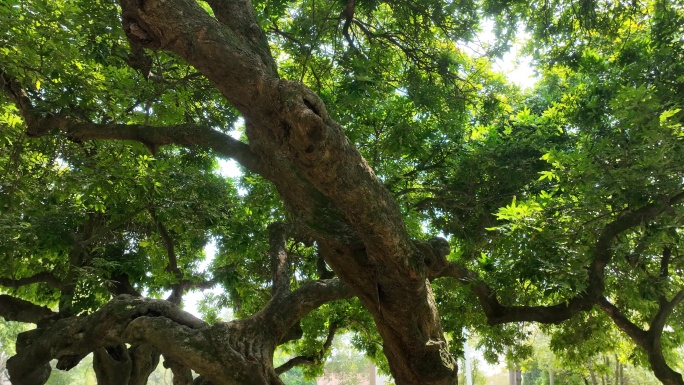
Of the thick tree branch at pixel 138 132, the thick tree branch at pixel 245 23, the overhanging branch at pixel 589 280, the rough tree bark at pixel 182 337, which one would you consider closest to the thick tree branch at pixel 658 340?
the overhanging branch at pixel 589 280

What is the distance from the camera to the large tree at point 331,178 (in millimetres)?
3727

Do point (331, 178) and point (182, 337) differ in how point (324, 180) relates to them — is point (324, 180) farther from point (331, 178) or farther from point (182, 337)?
point (182, 337)

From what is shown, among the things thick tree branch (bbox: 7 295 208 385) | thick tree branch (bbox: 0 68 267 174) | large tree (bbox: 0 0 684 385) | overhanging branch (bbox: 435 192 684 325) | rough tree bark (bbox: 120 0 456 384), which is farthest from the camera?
thick tree branch (bbox: 7 295 208 385)

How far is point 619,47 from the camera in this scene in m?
6.85

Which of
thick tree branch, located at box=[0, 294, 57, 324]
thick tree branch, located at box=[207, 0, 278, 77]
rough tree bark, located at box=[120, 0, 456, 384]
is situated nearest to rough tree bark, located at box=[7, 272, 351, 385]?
rough tree bark, located at box=[120, 0, 456, 384]

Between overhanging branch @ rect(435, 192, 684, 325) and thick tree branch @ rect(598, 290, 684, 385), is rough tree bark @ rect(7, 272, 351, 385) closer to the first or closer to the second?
overhanging branch @ rect(435, 192, 684, 325)

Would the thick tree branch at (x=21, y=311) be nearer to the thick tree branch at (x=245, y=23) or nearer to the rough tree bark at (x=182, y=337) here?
the rough tree bark at (x=182, y=337)

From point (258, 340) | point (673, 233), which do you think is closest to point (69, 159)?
point (258, 340)

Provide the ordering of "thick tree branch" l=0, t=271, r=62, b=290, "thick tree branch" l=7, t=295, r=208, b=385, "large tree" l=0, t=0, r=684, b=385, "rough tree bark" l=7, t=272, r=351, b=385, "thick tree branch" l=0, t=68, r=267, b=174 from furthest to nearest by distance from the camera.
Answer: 1. "thick tree branch" l=0, t=271, r=62, b=290
2. "thick tree branch" l=7, t=295, r=208, b=385
3. "rough tree bark" l=7, t=272, r=351, b=385
4. "thick tree branch" l=0, t=68, r=267, b=174
5. "large tree" l=0, t=0, r=684, b=385

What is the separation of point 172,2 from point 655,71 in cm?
525

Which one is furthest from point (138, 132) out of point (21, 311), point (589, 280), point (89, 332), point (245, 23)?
point (21, 311)

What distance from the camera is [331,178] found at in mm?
3109

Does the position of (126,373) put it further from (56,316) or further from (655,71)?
(655,71)

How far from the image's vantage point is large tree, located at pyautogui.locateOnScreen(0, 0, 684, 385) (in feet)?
12.2
